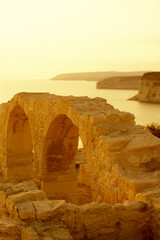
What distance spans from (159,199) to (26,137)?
5.73 m

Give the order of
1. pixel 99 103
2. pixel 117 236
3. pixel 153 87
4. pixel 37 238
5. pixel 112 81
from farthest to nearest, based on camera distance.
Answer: pixel 112 81
pixel 153 87
pixel 99 103
pixel 117 236
pixel 37 238

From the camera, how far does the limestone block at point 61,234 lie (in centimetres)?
345

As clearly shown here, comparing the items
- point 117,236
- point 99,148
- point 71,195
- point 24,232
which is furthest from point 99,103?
point 24,232

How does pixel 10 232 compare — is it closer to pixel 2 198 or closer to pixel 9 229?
pixel 9 229

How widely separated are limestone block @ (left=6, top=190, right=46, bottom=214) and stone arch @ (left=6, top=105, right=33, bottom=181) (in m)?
5.02

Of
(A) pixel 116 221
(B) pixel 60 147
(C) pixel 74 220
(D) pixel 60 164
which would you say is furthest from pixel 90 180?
(D) pixel 60 164

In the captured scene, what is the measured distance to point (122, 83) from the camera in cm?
8244

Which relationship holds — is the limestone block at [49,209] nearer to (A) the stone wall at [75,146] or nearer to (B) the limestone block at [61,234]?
(B) the limestone block at [61,234]

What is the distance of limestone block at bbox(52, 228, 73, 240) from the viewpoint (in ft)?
11.3

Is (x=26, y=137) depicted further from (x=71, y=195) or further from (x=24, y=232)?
(x=24, y=232)

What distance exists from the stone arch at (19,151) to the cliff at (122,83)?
2864 inches

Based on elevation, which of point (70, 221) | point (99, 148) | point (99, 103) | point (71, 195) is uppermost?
point (99, 103)

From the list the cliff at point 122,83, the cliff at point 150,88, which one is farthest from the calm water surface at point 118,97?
the cliff at point 122,83

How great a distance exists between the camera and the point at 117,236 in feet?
13.0
